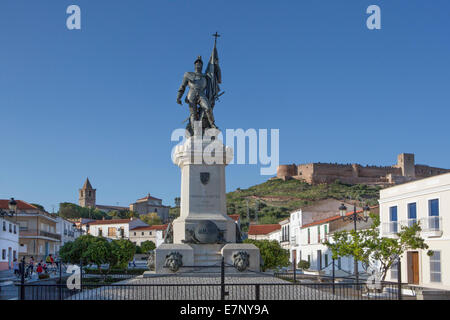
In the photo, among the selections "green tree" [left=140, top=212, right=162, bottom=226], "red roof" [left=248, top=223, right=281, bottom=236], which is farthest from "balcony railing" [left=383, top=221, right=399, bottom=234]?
"green tree" [left=140, top=212, right=162, bottom=226]

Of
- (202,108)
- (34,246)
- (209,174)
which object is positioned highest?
(202,108)

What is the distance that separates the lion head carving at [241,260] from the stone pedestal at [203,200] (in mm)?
740

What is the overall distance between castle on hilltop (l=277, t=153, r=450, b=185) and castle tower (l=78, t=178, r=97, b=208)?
63.7 m

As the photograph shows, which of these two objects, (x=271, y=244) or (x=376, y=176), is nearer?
(x=271, y=244)

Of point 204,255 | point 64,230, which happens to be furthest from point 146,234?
point 204,255

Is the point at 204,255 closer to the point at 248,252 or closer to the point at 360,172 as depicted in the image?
the point at 248,252

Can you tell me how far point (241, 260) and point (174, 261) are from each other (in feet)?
6.15

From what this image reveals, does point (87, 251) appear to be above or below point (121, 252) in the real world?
above

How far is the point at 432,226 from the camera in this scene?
85.7 feet

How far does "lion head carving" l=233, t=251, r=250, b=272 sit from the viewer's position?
51.6 ft

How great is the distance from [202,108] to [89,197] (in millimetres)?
173927
